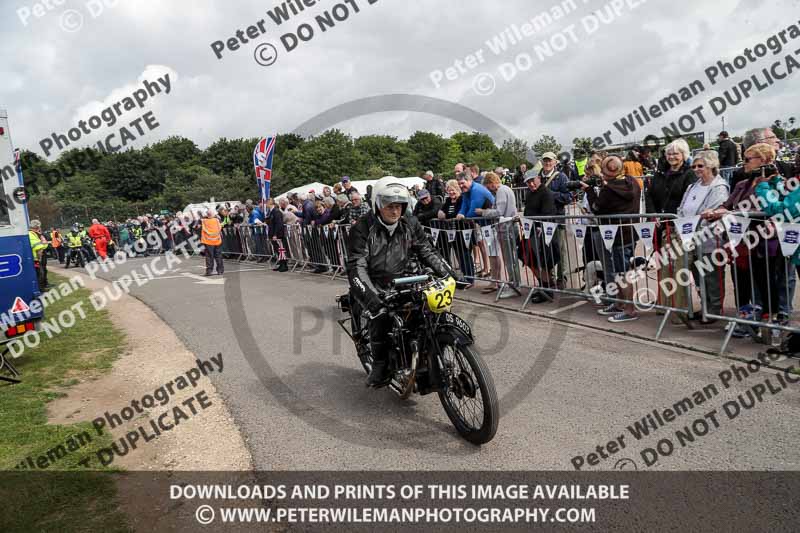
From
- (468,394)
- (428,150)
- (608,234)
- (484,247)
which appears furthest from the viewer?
(428,150)

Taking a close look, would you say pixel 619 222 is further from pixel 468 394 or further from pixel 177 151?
pixel 177 151

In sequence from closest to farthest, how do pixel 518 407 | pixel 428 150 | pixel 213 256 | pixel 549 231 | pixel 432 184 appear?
pixel 518 407 < pixel 549 231 < pixel 432 184 < pixel 213 256 < pixel 428 150

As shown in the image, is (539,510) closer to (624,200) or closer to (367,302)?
(367,302)

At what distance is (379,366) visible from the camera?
4664 millimetres

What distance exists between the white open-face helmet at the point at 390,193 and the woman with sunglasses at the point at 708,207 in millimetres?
3537

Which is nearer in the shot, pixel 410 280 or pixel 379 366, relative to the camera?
pixel 410 280

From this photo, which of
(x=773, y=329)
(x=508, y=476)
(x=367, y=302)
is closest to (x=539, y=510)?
(x=508, y=476)

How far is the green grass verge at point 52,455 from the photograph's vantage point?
3.30m

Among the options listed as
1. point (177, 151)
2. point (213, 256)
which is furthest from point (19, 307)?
point (177, 151)

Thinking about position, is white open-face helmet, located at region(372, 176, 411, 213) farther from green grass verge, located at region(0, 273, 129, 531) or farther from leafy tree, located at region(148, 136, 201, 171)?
leafy tree, located at region(148, 136, 201, 171)

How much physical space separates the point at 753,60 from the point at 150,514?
12.3m

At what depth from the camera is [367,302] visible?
4.34 metres

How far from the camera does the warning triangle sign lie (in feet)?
23.2

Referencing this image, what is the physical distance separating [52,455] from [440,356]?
3.10 meters
